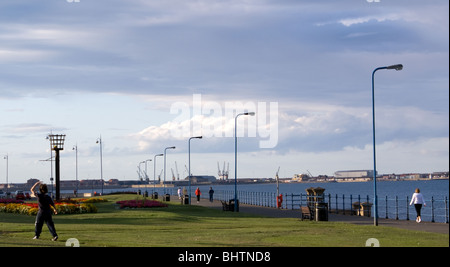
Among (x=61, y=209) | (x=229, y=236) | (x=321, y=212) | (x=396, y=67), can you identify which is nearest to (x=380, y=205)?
(x=61, y=209)

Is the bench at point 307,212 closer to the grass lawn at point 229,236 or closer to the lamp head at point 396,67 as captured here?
the grass lawn at point 229,236

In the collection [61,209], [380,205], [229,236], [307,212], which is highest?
[307,212]

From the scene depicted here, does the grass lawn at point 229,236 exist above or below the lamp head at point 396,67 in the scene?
below

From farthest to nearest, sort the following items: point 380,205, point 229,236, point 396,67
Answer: point 380,205, point 396,67, point 229,236

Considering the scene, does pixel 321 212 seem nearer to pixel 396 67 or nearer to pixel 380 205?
pixel 396 67

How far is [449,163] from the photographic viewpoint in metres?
17.2

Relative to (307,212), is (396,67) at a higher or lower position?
higher

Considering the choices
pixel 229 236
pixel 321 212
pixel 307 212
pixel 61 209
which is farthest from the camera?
pixel 61 209

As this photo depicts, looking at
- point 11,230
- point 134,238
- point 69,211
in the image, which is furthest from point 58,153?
point 134,238

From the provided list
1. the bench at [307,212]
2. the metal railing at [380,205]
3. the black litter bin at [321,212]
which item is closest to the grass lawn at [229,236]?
the black litter bin at [321,212]

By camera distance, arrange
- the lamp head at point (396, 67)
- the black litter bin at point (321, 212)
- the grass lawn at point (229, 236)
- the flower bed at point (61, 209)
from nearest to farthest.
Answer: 1. the grass lawn at point (229, 236)
2. the lamp head at point (396, 67)
3. the black litter bin at point (321, 212)
4. the flower bed at point (61, 209)

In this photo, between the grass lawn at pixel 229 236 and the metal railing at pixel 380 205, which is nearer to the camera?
the grass lawn at pixel 229 236

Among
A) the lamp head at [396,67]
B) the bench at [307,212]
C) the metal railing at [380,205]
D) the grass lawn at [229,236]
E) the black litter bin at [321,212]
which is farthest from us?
the metal railing at [380,205]
